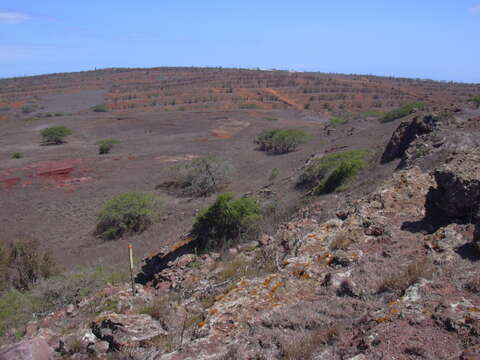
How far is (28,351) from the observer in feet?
14.4

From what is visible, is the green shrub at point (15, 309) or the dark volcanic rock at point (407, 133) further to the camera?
the dark volcanic rock at point (407, 133)

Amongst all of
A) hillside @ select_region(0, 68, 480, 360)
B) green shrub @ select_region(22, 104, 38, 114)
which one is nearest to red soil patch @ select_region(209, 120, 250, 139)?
hillside @ select_region(0, 68, 480, 360)

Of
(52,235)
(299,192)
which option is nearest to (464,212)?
(299,192)

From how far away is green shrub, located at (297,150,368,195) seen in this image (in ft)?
46.1

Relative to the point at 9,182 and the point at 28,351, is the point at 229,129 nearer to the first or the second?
the point at 9,182

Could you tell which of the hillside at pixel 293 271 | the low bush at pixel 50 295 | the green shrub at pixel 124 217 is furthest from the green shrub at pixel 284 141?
the low bush at pixel 50 295

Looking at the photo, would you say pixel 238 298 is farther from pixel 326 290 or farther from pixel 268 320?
pixel 326 290

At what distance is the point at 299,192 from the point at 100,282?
9483mm

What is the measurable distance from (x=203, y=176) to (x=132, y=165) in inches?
380

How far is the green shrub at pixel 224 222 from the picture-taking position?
11.8 m

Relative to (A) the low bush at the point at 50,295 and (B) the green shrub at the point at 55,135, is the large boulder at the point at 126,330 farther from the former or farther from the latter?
(B) the green shrub at the point at 55,135

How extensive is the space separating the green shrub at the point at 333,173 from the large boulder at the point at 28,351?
9.80 m

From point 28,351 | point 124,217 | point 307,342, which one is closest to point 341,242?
point 307,342

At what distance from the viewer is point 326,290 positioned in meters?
4.78
